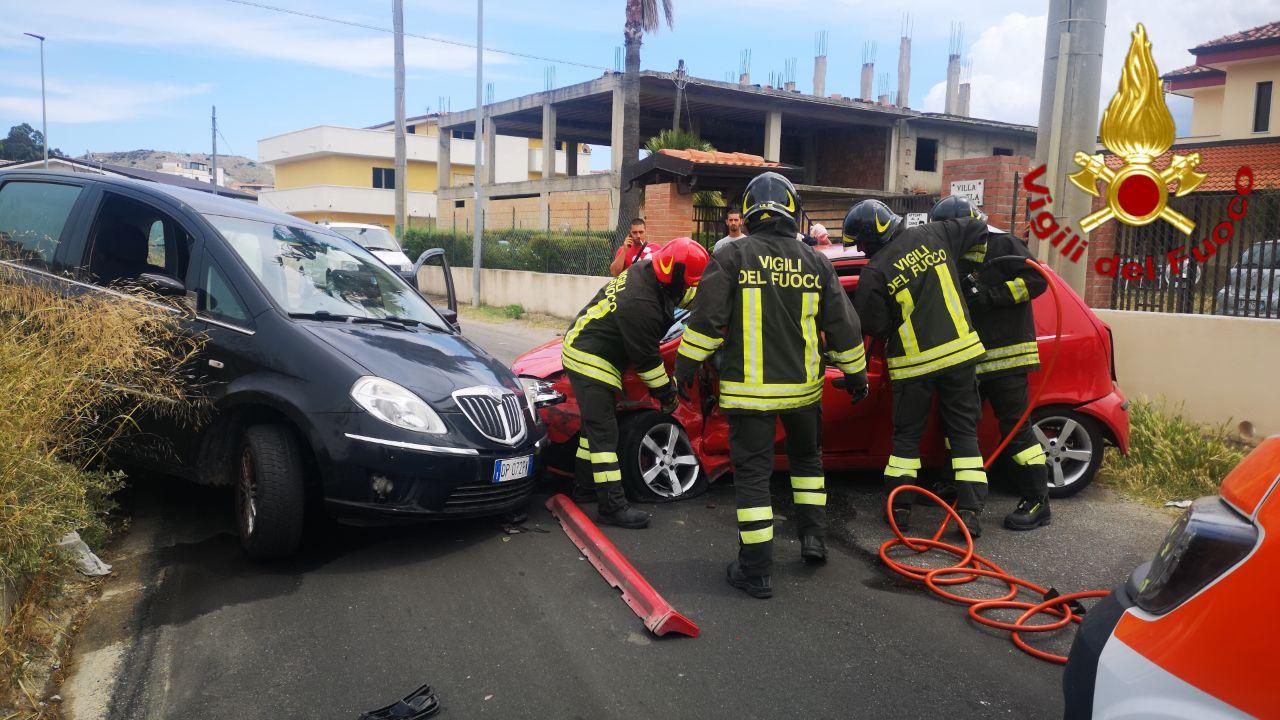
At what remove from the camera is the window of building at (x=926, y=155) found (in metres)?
33.8

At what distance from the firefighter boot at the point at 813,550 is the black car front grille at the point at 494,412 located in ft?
5.18

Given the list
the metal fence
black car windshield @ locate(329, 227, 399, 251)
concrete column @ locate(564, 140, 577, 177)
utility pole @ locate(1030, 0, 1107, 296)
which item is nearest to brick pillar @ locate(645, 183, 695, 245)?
black car windshield @ locate(329, 227, 399, 251)

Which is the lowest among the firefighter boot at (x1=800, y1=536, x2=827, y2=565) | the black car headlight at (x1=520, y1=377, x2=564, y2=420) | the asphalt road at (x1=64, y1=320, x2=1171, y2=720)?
the asphalt road at (x1=64, y1=320, x2=1171, y2=720)

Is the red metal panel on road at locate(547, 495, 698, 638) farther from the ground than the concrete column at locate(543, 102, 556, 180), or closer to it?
closer to it

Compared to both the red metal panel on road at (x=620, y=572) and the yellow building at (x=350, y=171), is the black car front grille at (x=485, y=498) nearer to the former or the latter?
the red metal panel on road at (x=620, y=572)

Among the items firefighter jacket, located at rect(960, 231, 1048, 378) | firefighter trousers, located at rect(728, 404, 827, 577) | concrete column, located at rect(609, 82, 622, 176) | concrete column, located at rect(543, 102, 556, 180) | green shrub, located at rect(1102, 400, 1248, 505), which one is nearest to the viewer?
firefighter trousers, located at rect(728, 404, 827, 577)

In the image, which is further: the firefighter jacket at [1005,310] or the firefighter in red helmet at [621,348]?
the firefighter jacket at [1005,310]

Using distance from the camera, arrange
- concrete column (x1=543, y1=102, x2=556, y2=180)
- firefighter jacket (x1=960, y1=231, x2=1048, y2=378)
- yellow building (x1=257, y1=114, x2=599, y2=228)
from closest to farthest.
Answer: firefighter jacket (x1=960, y1=231, x2=1048, y2=378) → concrete column (x1=543, y1=102, x2=556, y2=180) → yellow building (x1=257, y1=114, x2=599, y2=228)

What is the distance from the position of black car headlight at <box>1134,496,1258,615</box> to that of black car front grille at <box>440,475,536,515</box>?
318 centimetres

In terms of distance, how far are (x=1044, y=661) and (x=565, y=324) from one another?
15317mm

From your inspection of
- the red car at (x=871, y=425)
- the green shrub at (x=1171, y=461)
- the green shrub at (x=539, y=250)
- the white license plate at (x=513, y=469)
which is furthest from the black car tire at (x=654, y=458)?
the green shrub at (x=539, y=250)

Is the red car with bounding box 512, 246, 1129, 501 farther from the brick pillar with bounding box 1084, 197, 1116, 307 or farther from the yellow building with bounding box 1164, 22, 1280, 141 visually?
the yellow building with bounding box 1164, 22, 1280, 141

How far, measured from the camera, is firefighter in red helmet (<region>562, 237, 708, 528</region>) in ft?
16.4

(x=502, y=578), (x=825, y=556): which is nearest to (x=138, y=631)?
(x=502, y=578)
